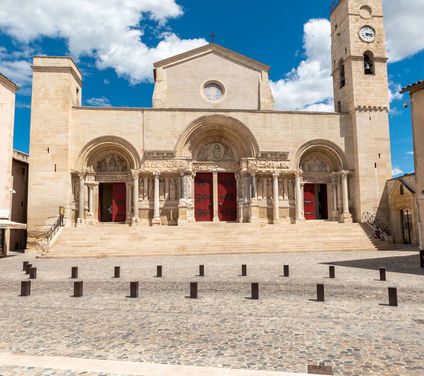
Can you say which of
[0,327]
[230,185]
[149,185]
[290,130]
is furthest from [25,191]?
[0,327]

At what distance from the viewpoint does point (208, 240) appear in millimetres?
19609

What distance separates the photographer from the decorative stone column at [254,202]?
23.7 meters

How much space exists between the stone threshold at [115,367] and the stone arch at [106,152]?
1981 centimetres

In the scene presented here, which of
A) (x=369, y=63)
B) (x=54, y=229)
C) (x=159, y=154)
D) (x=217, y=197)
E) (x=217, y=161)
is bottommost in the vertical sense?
(x=54, y=229)

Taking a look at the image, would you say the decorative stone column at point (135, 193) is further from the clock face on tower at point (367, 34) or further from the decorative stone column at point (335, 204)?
the clock face on tower at point (367, 34)

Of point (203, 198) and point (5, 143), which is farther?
point (203, 198)

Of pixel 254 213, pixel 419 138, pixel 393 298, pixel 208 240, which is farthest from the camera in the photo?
pixel 254 213

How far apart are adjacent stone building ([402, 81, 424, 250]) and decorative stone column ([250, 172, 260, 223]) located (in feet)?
36.2

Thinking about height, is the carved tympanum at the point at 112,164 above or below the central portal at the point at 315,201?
above

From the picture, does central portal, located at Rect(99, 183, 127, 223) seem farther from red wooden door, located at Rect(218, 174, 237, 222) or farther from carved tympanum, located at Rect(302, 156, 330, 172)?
carved tympanum, located at Rect(302, 156, 330, 172)

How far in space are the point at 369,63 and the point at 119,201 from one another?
20346 millimetres

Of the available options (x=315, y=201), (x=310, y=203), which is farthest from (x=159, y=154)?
(x=315, y=201)

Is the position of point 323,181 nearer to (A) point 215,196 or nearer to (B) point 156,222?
(A) point 215,196

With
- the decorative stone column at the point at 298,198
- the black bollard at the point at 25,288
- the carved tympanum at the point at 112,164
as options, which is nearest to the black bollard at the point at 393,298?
the black bollard at the point at 25,288
